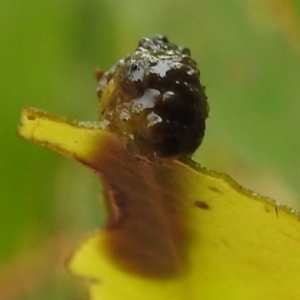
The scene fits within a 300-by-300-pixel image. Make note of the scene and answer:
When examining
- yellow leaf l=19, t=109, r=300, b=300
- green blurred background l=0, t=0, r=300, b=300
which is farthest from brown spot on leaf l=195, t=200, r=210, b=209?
green blurred background l=0, t=0, r=300, b=300

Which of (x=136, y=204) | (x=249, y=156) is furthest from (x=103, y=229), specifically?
(x=249, y=156)

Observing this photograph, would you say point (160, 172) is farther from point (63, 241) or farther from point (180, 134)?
point (63, 241)

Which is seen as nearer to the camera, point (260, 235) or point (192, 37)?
point (260, 235)

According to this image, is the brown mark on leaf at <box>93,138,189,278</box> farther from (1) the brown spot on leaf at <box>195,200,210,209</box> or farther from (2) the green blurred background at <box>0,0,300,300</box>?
(2) the green blurred background at <box>0,0,300,300</box>

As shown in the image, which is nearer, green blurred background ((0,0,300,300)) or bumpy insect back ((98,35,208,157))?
bumpy insect back ((98,35,208,157))

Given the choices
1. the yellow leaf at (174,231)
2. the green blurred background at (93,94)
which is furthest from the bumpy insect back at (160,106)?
the green blurred background at (93,94)

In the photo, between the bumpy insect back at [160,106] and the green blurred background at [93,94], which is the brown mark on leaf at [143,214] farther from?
the green blurred background at [93,94]
